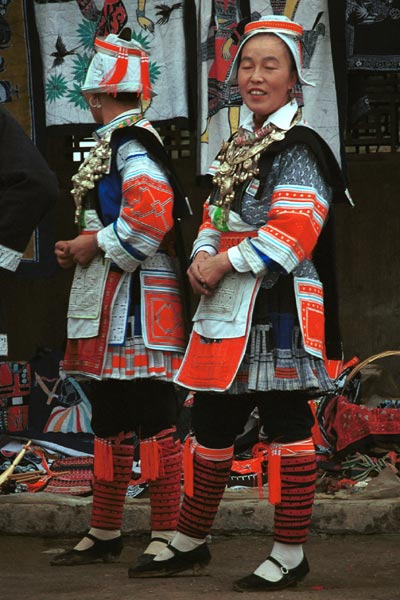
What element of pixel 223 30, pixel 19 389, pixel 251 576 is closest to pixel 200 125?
pixel 223 30

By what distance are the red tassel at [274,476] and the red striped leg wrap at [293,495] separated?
0.04 ft

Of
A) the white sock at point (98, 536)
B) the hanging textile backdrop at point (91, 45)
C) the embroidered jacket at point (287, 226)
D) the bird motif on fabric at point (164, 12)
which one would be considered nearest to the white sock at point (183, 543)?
the white sock at point (98, 536)

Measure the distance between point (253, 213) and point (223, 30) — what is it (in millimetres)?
2482

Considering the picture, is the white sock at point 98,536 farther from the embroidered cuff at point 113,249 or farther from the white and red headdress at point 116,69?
the white and red headdress at point 116,69

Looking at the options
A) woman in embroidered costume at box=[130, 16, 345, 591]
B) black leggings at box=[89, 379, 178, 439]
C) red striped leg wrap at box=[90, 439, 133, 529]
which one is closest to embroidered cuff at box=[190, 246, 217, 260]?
woman in embroidered costume at box=[130, 16, 345, 591]

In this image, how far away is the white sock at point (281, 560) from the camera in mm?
3719

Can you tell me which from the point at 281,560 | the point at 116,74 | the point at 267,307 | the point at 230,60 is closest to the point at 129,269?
the point at 267,307

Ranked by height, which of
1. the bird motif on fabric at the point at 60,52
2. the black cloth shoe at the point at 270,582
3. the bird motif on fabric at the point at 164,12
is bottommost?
the black cloth shoe at the point at 270,582

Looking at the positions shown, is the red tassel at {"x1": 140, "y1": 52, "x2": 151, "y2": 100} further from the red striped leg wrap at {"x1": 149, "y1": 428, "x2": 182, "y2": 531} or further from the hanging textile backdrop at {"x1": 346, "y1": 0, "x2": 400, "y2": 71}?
the hanging textile backdrop at {"x1": 346, "y1": 0, "x2": 400, "y2": 71}

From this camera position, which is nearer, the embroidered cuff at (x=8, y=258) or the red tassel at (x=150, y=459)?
the embroidered cuff at (x=8, y=258)

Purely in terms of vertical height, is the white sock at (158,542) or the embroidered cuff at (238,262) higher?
the embroidered cuff at (238,262)

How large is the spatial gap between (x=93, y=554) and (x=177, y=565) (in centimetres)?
46

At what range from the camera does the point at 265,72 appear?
12.4ft

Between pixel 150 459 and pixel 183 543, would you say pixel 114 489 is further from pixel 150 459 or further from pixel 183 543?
pixel 183 543
